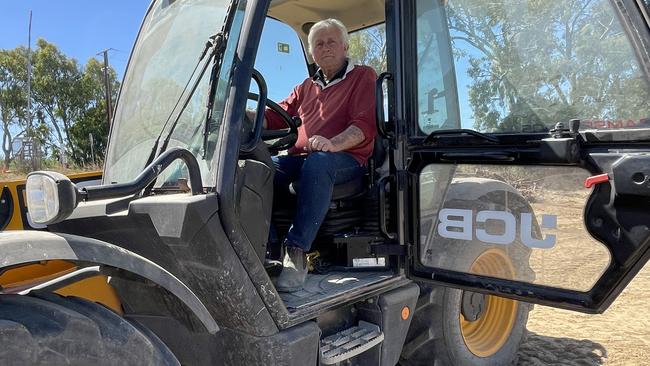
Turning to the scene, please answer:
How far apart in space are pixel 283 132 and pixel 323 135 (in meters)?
0.21

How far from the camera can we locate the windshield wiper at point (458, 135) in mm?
2299

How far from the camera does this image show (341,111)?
2.88 meters

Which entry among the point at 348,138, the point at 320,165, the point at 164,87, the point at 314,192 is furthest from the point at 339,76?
the point at 164,87

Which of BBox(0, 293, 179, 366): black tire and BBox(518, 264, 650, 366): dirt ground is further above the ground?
BBox(0, 293, 179, 366): black tire

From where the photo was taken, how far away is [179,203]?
190cm

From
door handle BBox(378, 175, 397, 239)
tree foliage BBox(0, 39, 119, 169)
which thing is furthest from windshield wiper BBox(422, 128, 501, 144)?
tree foliage BBox(0, 39, 119, 169)

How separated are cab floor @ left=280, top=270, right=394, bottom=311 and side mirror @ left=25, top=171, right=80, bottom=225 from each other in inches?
38.5

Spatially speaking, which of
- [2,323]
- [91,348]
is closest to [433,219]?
[91,348]

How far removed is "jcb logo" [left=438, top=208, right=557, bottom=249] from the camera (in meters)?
2.24

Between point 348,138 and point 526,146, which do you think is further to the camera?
point 348,138

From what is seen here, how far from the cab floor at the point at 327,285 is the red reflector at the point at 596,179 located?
102cm

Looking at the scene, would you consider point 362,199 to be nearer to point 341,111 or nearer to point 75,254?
point 341,111

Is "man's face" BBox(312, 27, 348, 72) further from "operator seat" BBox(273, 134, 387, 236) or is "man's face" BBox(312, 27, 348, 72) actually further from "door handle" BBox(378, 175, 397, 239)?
"door handle" BBox(378, 175, 397, 239)

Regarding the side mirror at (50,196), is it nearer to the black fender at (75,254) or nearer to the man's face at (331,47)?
the black fender at (75,254)
